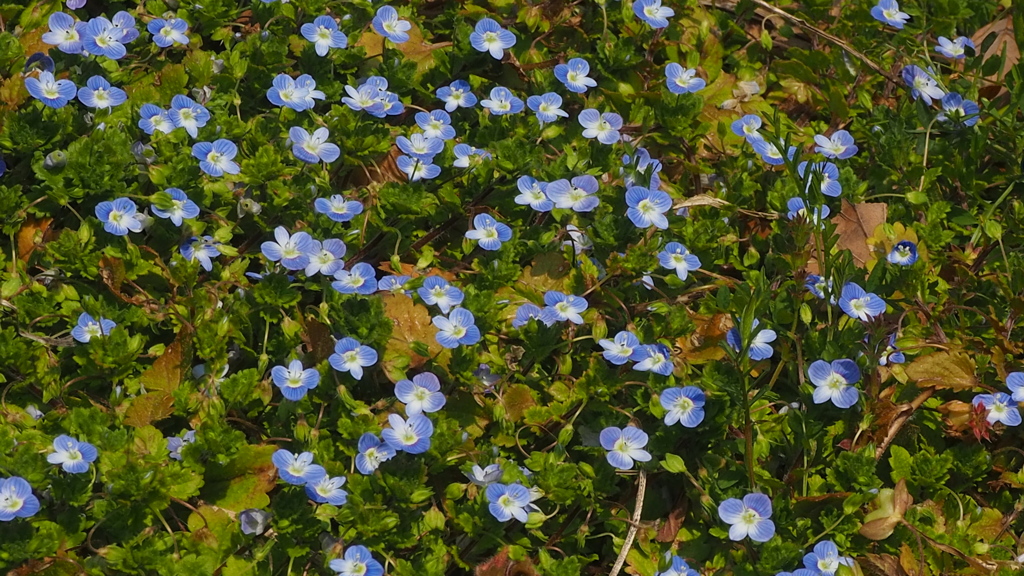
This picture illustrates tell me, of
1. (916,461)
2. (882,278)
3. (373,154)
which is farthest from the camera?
(373,154)

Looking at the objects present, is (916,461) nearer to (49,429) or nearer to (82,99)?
(49,429)

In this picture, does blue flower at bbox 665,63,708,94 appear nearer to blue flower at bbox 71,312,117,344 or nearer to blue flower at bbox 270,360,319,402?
blue flower at bbox 270,360,319,402

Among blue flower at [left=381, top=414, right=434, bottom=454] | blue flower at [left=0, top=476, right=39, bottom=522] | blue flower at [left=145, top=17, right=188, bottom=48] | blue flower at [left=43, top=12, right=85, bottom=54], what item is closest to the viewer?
blue flower at [left=0, top=476, right=39, bottom=522]

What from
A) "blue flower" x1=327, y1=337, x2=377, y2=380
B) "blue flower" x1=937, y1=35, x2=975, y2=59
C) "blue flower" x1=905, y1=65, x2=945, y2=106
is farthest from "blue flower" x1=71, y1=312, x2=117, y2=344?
"blue flower" x1=937, y1=35, x2=975, y2=59

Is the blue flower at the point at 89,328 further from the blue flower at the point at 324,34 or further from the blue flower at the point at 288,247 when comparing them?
the blue flower at the point at 324,34

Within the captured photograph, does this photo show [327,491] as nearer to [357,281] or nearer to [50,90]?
[357,281]

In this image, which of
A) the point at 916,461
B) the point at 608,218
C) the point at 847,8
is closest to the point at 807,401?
the point at 916,461
